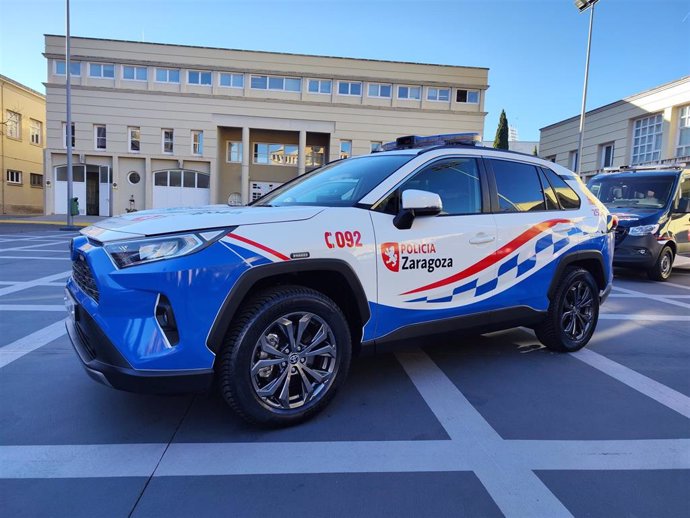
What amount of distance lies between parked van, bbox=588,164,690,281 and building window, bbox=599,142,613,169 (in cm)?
1964

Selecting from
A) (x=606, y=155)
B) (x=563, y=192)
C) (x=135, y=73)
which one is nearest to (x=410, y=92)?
(x=606, y=155)

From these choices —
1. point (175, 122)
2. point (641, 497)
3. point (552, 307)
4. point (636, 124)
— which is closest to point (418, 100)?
point (636, 124)

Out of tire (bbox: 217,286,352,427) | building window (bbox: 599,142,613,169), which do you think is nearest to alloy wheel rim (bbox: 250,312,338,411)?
tire (bbox: 217,286,352,427)

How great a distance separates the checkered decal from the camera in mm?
3605

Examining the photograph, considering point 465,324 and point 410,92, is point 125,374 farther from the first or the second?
point 410,92

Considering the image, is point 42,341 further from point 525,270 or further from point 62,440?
point 525,270

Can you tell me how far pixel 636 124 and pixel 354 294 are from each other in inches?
1151

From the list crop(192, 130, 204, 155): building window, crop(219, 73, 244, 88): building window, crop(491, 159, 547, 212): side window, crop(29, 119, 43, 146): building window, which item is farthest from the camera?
crop(29, 119, 43, 146): building window

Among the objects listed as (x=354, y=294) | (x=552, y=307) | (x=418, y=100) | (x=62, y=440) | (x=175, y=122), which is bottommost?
(x=62, y=440)

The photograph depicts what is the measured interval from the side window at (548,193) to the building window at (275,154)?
30580 mm

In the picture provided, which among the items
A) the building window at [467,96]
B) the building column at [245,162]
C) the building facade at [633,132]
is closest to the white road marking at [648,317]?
the building facade at [633,132]

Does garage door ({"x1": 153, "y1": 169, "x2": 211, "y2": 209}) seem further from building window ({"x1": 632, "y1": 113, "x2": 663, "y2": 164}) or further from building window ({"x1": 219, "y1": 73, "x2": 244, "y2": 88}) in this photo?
building window ({"x1": 632, "y1": 113, "x2": 663, "y2": 164})

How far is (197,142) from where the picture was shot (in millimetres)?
31516

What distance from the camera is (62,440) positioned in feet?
9.04
